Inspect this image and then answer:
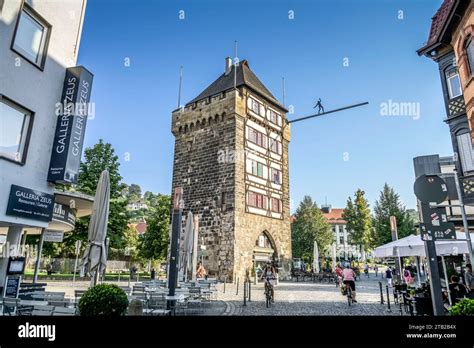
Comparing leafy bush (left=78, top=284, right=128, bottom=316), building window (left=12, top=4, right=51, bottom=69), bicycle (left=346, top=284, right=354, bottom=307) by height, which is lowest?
bicycle (left=346, top=284, right=354, bottom=307)

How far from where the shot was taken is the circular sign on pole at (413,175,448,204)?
524cm

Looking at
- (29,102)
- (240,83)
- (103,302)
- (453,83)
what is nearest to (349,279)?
(103,302)

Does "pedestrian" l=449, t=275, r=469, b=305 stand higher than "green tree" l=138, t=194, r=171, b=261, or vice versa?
"green tree" l=138, t=194, r=171, b=261

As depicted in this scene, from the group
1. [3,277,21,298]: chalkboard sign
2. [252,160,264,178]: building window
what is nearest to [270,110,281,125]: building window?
[252,160,264,178]: building window

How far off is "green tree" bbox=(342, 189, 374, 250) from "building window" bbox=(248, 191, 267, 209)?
93.6 ft

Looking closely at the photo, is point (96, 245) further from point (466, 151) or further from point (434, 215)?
point (466, 151)

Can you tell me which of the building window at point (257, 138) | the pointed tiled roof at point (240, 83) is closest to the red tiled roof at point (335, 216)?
the pointed tiled roof at point (240, 83)

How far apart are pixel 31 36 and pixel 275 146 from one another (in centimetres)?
2525

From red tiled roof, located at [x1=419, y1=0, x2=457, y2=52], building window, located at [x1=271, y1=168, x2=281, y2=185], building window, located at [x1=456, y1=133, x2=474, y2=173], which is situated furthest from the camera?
building window, located at [x1=271, y1=168, x2=281, y2=185]

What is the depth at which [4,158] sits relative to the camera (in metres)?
9.03

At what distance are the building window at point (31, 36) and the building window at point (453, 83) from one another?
17.8 metres

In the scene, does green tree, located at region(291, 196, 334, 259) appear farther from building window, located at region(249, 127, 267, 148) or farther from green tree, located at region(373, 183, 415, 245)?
building window, located at region(249, 127, 267, 148)

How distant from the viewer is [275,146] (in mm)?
33156
